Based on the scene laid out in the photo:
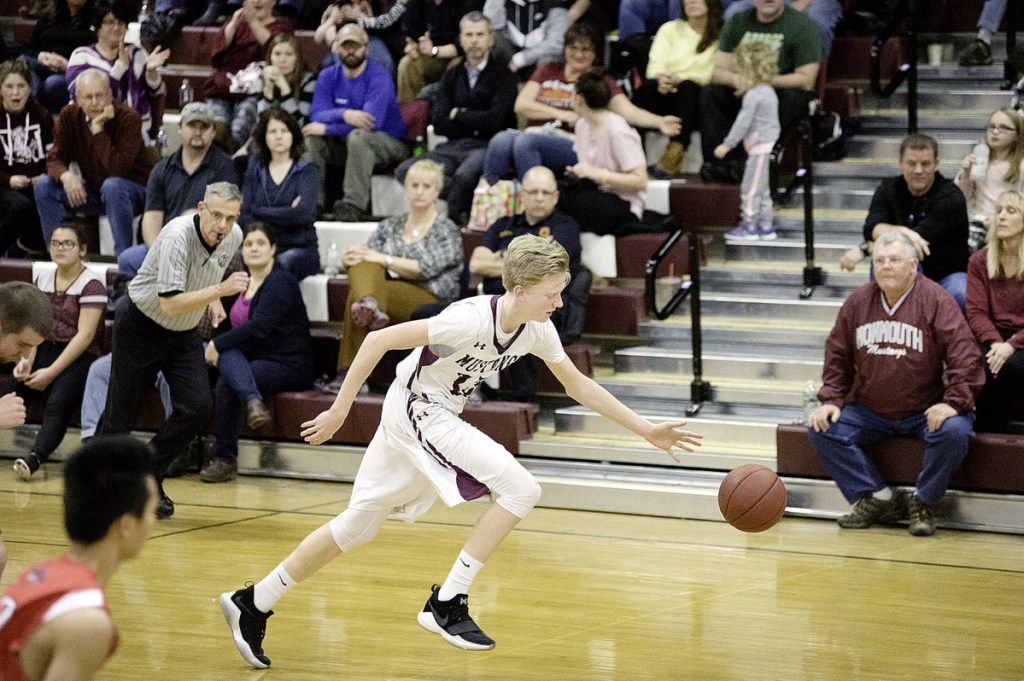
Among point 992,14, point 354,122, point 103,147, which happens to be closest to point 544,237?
point 354,122

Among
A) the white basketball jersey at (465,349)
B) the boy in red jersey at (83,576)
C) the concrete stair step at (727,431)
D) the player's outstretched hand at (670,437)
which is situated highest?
the boy in red jersey at (83,576)

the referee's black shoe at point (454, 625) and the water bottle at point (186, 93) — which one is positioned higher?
the water bottle at point (186, 93)

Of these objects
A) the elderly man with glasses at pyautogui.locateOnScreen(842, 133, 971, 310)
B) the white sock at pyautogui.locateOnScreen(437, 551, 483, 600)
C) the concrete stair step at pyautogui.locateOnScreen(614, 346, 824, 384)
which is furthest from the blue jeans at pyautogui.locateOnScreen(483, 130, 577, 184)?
the white sock at pyautogui.locateOnScreen(437, 551, 483, 600)

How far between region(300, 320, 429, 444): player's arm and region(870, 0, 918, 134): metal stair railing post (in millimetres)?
4952

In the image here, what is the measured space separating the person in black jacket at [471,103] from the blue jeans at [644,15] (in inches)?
38.2

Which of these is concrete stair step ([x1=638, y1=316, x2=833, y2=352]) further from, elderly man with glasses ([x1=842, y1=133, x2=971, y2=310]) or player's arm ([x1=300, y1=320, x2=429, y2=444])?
player's arm ([x1=300, y1=320, x2=429, y2=444])

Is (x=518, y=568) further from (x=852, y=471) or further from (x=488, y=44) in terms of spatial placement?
(x=488, y=44)

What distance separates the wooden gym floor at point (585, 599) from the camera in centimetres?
465

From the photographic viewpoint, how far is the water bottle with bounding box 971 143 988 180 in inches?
294

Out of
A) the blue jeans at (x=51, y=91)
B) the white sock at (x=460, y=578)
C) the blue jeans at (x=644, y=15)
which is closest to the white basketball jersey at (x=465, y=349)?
the white sock at (x=460, y=578)

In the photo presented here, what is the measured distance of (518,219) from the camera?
7898mm

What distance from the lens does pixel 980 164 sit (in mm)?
7484

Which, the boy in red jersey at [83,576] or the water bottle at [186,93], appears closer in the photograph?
the boy in red jersey at [83,576]

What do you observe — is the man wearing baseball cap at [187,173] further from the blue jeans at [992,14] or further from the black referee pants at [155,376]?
the blue jeans at [992,14]
